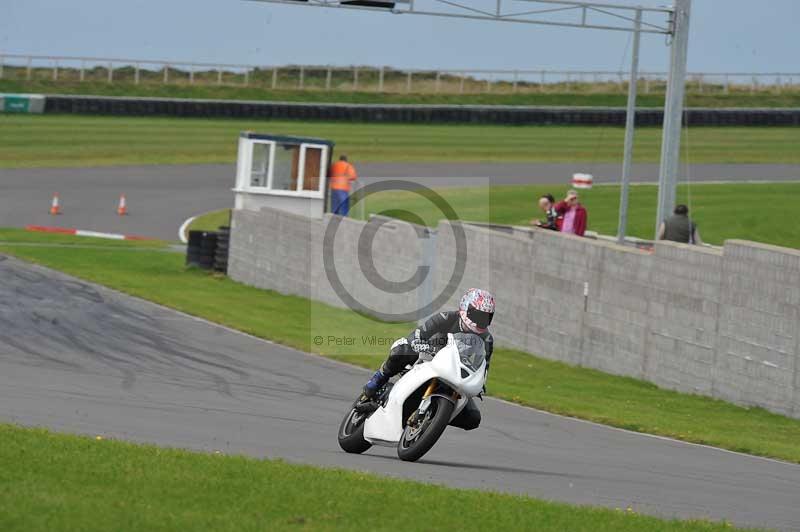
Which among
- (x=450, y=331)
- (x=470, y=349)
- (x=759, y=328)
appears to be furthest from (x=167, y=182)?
(x=470, y=349)

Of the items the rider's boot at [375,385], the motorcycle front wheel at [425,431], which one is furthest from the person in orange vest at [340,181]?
the motorcycle front wheel at [425,431]

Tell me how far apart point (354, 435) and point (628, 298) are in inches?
362

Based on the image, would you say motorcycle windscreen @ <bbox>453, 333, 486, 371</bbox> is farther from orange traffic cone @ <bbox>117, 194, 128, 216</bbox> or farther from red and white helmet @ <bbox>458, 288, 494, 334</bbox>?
orange traffic cone @ <bbox>117, 194, 128, 216</bbox>

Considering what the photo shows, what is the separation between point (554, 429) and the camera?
14.5 meters

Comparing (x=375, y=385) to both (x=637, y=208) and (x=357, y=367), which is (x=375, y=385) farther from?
(x=637, y=208)

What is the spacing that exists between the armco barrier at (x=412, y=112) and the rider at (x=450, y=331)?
44.0 meters

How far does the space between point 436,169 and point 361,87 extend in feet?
65.9

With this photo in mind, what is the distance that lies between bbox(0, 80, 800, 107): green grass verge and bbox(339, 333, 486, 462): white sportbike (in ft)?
167

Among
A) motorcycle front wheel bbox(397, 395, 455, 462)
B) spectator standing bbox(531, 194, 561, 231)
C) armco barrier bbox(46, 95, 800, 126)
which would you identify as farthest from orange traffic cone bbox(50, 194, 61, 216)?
motorcycle front wheel bbox(397, 395, 455, 462)

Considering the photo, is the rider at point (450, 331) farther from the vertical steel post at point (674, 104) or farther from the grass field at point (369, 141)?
the grass field at point (369, 141)

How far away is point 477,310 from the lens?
1059 centimetres

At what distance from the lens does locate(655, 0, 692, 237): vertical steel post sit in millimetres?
23047

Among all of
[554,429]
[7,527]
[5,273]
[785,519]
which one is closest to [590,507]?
[785,519]

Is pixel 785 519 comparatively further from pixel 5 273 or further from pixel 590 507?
pixel 5 273
